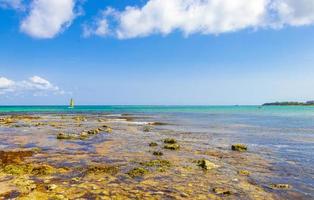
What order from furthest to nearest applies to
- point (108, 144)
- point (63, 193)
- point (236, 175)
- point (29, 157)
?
point (108, 144) → point (29, 157) → point (236, 175) → point (63, 193)

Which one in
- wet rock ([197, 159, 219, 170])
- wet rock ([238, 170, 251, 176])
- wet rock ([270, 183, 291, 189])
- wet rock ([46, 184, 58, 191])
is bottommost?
wet rock ([270, 183, 291, 189])

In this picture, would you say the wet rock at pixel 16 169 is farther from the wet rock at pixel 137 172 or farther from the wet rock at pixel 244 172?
the wet rock at pixel 244 172

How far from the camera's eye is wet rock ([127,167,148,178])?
14514mm

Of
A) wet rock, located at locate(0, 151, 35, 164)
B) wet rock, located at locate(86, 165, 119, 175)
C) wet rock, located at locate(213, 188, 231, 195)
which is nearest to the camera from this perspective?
wet rock, located at locate(213, 188, 231, 195)

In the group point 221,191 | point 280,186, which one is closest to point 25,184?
point 221,191

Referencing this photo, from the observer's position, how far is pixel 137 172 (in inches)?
587

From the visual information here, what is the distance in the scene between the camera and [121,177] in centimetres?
1412

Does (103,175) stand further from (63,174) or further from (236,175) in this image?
Result: (236,175)

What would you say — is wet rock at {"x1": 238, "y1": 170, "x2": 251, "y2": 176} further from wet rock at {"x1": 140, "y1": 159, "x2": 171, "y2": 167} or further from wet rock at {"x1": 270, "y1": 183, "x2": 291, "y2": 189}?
wet rock at {"x1": 140, "y1": 159, "x2": 171, "y2": 167}

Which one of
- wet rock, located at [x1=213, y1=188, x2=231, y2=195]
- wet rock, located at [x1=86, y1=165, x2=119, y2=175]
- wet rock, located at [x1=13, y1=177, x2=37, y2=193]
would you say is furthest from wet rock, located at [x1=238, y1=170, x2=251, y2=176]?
wet rock, located at [x1=13, y1=177, x2=37, y2=193]

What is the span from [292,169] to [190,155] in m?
6.57

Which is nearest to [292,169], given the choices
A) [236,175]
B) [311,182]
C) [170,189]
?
[311,182]

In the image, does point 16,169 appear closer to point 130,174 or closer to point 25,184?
point 25,184

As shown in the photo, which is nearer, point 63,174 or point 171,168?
point 63,174
